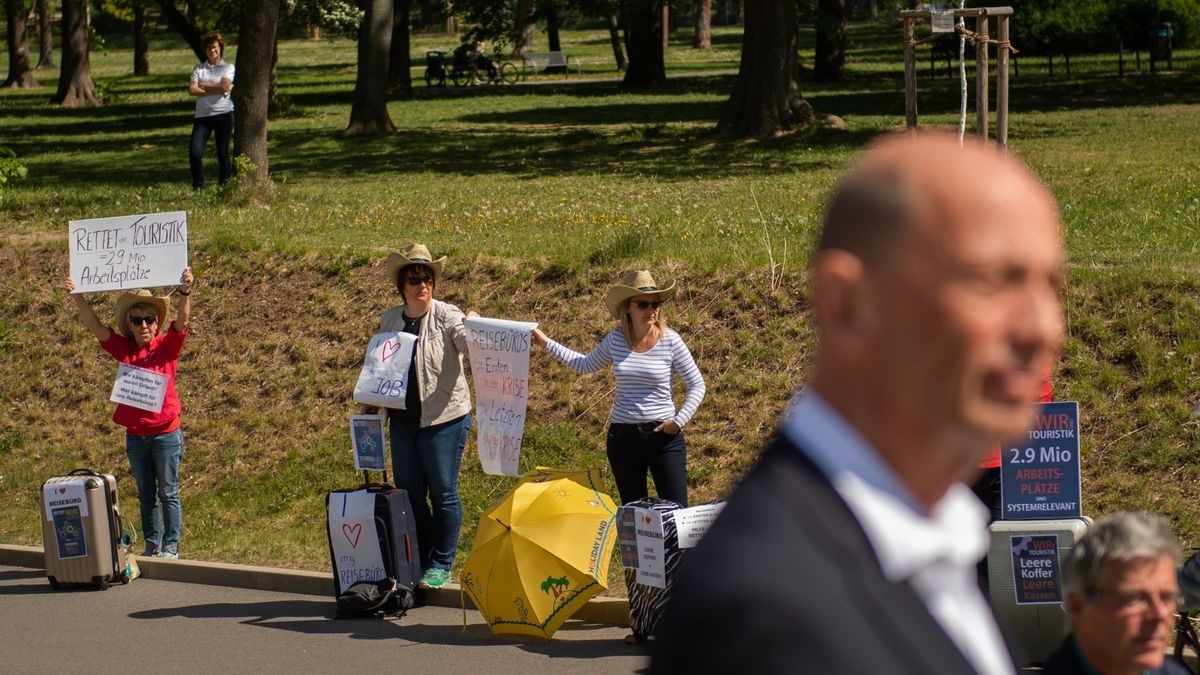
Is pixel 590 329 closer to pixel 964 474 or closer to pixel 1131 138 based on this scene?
pixel 964 474

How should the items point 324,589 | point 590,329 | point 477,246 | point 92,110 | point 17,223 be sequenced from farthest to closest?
point 92,110 → point 17,223 → point 477,246 → point 590,329 → point 324,589

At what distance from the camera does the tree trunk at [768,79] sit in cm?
2414

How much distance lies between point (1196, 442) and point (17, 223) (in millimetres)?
13195

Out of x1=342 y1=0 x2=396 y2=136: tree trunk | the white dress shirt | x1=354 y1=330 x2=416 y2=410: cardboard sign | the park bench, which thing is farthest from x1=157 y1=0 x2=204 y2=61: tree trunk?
the white dress shirt

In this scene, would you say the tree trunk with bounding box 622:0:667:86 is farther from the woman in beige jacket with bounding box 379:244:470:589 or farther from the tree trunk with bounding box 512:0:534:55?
the woman in beige jacket with bounding box 379:244:470:589

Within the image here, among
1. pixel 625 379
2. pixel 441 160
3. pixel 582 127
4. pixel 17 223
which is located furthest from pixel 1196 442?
pixel 582 127

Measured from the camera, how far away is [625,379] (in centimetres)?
900

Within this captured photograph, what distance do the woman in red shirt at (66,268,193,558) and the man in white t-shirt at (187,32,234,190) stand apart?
7948 mm

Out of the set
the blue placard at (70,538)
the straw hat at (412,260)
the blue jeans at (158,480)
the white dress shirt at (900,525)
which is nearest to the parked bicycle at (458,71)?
the blue jeans at (158,480)

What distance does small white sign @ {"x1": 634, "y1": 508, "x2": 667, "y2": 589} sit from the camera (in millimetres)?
8391

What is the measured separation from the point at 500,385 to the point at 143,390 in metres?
2.69

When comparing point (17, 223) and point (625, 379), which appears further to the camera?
point (17, 223)

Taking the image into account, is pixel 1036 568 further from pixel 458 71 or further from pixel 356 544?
pixel 458 71

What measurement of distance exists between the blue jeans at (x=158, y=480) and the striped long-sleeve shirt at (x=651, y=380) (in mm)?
3518
